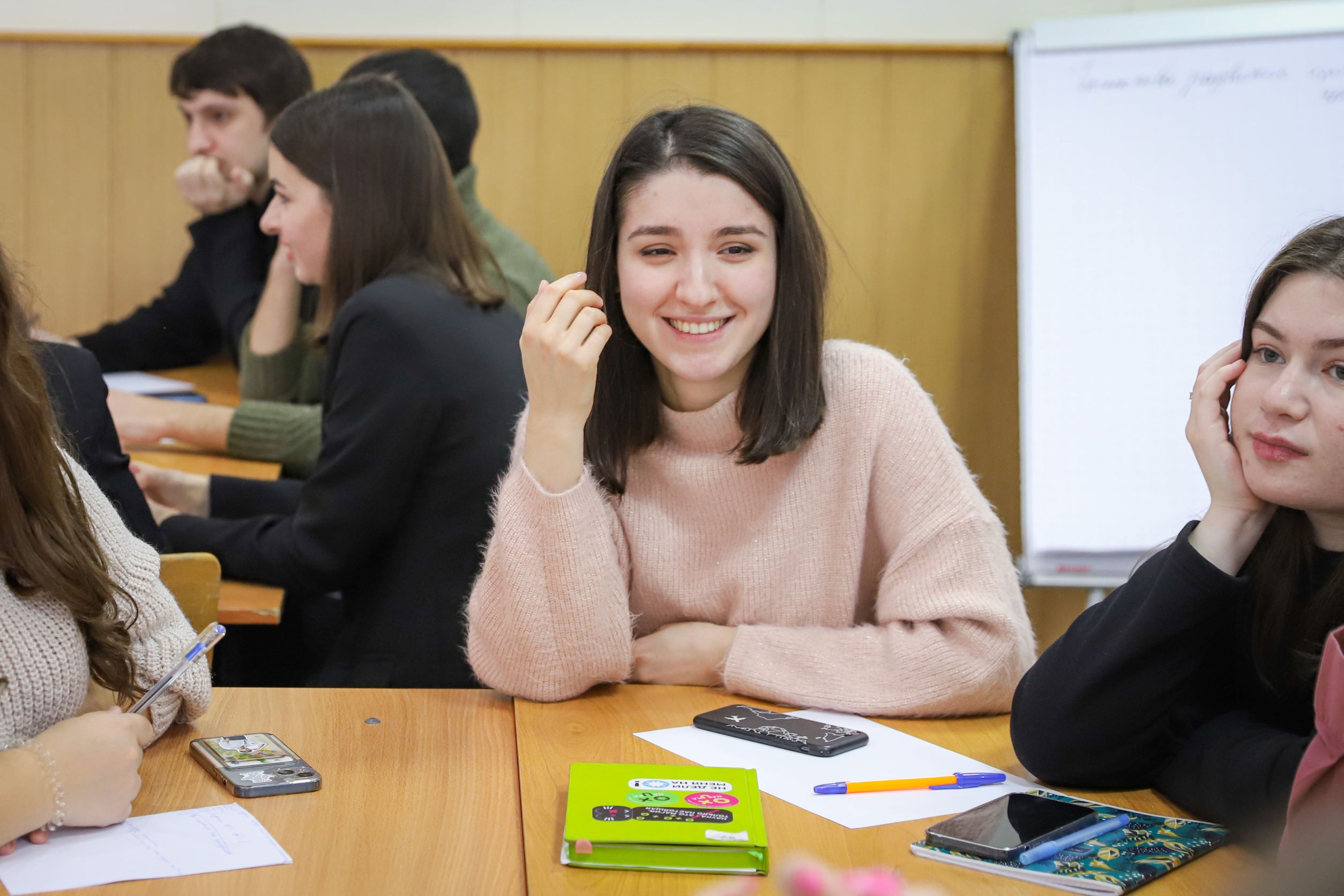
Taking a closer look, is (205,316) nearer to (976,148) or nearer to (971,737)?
(976,148)

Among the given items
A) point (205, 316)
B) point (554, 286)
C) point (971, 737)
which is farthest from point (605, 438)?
point (205, 316)

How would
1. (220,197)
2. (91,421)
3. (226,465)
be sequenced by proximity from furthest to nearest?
(220,197), (226,465), (91,421)

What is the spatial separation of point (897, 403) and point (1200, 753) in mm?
543

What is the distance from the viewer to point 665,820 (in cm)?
96

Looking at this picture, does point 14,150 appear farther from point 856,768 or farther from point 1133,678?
point 1133,678

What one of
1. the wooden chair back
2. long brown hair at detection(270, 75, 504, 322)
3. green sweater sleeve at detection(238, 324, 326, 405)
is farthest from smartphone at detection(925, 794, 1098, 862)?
green sweater sleeve at detection(238, 324, 326, 405)

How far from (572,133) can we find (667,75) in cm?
30

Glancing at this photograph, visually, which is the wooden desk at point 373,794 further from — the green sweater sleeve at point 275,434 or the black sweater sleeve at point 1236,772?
the green sweater sleeve at point 275,434

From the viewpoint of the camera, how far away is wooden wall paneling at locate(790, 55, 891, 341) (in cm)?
328

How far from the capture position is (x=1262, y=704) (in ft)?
3.76

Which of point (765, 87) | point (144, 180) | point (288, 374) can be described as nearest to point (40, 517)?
point (288, 374)

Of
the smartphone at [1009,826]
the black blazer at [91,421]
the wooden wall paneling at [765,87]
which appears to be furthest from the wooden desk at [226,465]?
the wooden wall paneling at [765,87]

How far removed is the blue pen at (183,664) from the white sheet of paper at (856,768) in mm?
420

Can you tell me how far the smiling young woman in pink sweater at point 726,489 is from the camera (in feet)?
4.44
